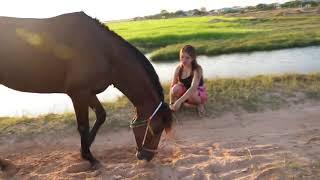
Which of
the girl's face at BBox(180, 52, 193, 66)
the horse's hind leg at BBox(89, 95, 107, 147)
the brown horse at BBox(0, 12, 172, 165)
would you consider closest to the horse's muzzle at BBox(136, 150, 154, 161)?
the brown horse at BBox(0, 12, 172, 165)

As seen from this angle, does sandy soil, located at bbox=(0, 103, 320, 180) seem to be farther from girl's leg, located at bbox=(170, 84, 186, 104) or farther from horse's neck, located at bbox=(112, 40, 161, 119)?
horse's neck, located at bbox=(112, 40, 161, 119)

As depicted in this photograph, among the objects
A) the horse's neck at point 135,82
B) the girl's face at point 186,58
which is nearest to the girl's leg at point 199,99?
the girl's face at point 186,58

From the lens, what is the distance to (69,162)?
18.1ft

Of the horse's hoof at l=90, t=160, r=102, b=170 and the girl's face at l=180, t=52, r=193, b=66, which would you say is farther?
the girl's face at l=180, t=52, r=193, b=66

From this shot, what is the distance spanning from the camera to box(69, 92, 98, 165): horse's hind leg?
5.13 metres

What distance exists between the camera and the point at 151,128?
5.03 m

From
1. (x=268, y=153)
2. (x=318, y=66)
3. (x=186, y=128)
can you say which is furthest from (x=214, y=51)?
(x=268, y=153)

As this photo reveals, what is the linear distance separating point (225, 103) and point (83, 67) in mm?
3379

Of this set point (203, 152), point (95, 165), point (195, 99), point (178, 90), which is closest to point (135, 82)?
point (95, 165)

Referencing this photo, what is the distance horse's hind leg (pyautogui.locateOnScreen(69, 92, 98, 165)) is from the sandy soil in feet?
0.37

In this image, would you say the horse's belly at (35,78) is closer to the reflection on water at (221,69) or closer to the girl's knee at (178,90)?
the girl's knee at (178,90)

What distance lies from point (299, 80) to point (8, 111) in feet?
22.4

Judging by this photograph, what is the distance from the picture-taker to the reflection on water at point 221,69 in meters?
10.9

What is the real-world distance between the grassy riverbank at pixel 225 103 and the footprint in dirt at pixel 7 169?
1481 mm
